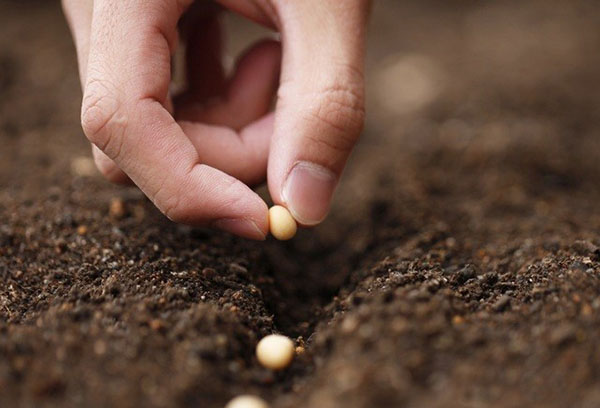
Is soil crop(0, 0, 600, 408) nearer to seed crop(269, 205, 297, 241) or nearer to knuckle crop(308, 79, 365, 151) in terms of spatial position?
seed crop(269, 205, 297, 241)

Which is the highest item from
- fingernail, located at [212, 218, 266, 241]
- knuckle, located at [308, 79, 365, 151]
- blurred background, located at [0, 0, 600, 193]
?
knuckle, located at [308, 79, 365, 151]

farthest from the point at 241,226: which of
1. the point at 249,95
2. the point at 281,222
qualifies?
the point at 249,95

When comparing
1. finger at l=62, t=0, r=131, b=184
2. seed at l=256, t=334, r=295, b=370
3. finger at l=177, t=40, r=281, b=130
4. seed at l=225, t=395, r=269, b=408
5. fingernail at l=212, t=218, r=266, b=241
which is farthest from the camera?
finger at l=177, t=40, r=281, b=130

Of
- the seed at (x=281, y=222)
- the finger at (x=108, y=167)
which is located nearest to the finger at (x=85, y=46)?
the finger at (x=108, y=167)

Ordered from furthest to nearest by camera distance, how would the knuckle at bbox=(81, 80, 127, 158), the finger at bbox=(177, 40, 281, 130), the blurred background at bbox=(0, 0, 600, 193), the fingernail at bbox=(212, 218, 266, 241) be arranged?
the blurred background at bbox=(0, 0, 600, 193)
the finger at bbox=(177, 40, 281, 130)
the fingernail at bbox=(212, 218, 266, 241)
the knuckle at bbox=(81, 80, 127, 158)

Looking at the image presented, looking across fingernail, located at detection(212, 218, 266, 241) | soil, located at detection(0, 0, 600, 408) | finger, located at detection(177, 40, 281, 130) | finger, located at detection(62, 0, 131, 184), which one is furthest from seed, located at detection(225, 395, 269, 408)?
finger, located at detection(177, 40, 281, 130)

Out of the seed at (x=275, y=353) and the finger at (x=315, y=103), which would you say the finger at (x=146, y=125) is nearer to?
the finger at (x=315, y=103)

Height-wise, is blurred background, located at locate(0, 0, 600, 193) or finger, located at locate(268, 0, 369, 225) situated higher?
finger, located at locate(268, 0, 369, 225)

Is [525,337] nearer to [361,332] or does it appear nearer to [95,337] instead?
[361,332]
